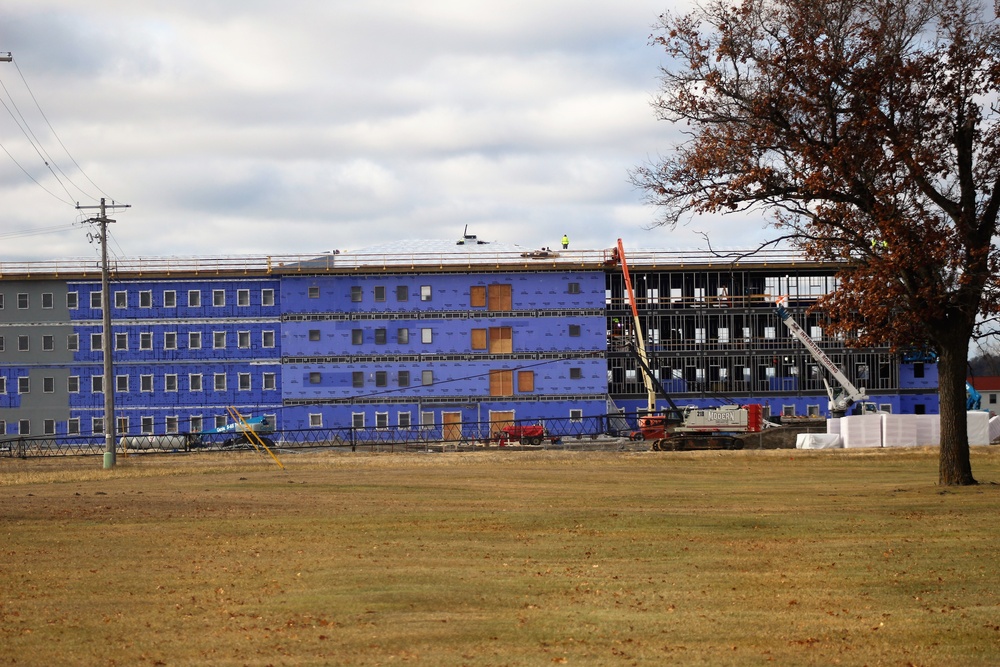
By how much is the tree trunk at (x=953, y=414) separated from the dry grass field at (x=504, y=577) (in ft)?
3.68

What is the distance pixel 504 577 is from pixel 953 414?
1667cm

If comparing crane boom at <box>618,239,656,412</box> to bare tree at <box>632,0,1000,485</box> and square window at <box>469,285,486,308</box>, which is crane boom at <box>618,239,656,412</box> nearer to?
square window at <box>469,285,486,308</box>

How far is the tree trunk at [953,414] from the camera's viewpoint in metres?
29.1

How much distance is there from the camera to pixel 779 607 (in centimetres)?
1420

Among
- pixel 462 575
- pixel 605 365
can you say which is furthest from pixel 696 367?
pixel 462 575

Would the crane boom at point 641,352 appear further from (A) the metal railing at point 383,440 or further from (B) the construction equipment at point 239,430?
(B) the construction equipment at point 239,430

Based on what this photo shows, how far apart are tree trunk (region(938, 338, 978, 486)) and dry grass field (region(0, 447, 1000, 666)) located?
1.12 metres

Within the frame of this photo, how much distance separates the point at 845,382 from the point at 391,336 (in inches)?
1236

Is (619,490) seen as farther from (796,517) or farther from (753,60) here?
(753,60)

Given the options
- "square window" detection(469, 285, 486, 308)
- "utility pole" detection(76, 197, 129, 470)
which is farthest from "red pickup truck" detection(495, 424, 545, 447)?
"utility pole" detection(76, 197, 129, 470)

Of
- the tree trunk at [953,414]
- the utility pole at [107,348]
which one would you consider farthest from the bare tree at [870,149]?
the utility pole at [107,348]

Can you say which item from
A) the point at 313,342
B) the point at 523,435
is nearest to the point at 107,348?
the point at 523,435

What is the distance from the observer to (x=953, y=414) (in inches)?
1169

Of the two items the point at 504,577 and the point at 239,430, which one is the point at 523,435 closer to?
the point at 239,430
